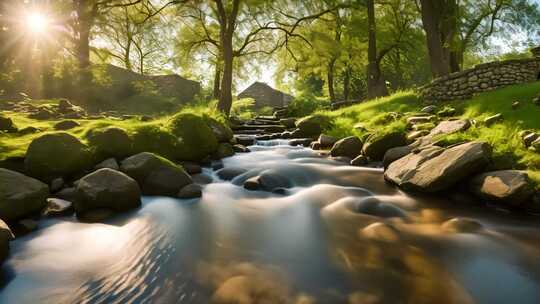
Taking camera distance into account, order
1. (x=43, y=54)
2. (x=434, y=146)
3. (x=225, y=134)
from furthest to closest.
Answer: (x=43, y=54) → (x=225, y=134) → (x=434, y=146)

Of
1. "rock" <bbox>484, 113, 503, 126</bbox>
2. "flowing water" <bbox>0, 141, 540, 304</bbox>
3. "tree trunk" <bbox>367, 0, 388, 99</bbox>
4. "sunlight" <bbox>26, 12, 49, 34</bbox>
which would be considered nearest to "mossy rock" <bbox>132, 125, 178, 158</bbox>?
"flowing water" <bbox>0, 141, 540, 304</bbox>

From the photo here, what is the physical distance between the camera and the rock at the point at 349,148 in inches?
398

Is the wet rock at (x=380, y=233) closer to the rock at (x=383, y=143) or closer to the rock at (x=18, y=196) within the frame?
the rock at (x=383, y=143)

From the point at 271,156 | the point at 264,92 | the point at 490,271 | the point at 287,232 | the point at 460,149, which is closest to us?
the point at 490,271

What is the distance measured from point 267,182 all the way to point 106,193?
10.5 feet

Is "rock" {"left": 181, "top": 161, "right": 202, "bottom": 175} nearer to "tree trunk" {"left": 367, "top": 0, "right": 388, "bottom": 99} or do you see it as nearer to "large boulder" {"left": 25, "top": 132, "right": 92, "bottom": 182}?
"large boulder" {"left": 25, "top": 132, "right": 92, "bottom": 182}

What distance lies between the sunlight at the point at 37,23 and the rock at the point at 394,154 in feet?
62.8

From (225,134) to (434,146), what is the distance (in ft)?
21.5

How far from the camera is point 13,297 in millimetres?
3438

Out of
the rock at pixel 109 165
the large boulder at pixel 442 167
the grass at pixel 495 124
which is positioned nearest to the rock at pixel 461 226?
the large boulder at pixel 442 167

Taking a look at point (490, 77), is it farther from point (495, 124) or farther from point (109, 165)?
point (109, 165)

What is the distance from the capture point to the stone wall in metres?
12.9

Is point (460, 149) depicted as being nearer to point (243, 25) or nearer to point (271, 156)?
point (271, 156)

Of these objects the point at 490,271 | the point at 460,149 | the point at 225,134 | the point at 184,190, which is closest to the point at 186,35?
the point at 225,134
